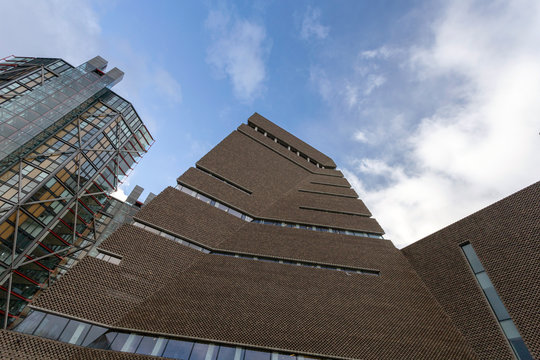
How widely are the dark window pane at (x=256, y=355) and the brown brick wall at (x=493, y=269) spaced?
34.3ft

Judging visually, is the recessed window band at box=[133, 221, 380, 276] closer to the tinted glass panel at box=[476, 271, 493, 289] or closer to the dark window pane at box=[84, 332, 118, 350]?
the tinted glass panel at box=[476, 271, 493, 289]

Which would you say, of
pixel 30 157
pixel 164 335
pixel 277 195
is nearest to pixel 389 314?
pixel 164 335

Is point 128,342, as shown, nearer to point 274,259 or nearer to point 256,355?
point 256,355

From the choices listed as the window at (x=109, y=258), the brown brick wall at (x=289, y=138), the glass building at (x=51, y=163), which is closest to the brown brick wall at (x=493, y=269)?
the window at (x=109, y=258)

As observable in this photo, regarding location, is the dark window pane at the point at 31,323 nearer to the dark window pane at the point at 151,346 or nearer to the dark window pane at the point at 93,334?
the dark window pane at the point at 93,334

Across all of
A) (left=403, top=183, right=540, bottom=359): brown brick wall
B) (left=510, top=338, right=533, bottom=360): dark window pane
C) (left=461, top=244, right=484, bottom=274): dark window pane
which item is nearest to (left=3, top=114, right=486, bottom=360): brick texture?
(left=403, top=183, right=540, bottom=359): brown brick wall

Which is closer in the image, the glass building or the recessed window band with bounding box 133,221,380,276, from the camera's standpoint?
the recessed window band with bounding box 133,221,380,276

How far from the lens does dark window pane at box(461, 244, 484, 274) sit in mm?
14131

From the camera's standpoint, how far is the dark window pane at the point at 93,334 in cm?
1097

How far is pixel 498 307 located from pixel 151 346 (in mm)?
17240

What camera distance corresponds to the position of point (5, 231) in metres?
18.0

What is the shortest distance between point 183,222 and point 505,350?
747 inches

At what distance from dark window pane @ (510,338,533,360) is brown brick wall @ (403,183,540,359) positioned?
0.85 feet

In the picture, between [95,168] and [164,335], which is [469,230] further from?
[95,168]
